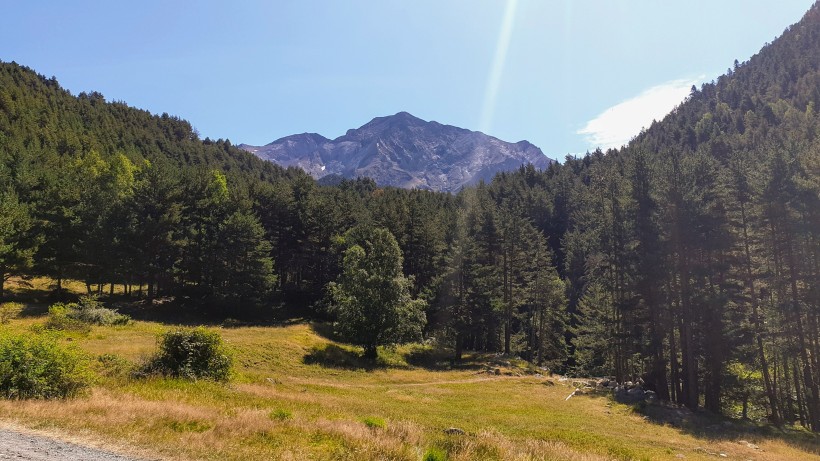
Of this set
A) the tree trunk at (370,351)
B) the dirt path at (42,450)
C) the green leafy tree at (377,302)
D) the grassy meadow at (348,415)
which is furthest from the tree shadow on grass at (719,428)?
the dirt path at (42,450)

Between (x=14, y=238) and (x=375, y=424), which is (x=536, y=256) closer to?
(x=375, y=424)

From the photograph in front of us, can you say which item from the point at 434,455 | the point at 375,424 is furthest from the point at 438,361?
the point at 434,455

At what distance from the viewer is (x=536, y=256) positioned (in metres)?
65.1

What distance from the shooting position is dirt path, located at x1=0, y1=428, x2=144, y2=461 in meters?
7.93

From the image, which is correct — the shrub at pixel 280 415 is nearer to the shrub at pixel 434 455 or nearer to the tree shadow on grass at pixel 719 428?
the shrub at pixel 434 455

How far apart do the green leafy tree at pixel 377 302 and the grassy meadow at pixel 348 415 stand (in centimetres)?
254

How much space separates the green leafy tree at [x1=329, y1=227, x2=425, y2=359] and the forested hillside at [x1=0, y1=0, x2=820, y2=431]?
971 centimetres

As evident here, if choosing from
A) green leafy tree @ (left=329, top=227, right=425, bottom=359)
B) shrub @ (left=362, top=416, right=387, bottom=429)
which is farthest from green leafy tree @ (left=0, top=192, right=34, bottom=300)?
shrub @ (left=362, top=416, right=387, bottom=429)

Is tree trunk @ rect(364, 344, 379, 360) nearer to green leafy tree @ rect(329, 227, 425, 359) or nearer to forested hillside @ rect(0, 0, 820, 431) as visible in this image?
green leafy tree @ rect(329, 227, 425, 359)

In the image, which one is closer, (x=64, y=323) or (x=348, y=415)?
(x=348, y=415)

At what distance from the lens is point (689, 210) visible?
34.8 metres

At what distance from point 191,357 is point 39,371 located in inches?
279

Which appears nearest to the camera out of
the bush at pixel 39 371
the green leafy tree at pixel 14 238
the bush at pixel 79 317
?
the bush at pixel 39 371

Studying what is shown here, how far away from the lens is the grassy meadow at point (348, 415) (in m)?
10.1
